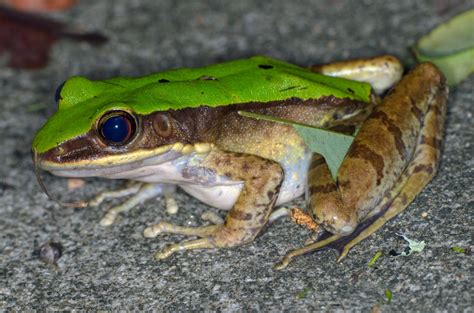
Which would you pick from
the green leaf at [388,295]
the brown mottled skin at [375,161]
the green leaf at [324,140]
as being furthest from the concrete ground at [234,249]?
the green leaf at [324,140]

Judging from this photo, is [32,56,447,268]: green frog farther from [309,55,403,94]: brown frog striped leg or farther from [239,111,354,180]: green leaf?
[309,55,403,94]: brown frog striped leg

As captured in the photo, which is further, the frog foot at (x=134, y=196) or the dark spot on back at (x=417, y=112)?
the frog foot at (x=134, y=196)

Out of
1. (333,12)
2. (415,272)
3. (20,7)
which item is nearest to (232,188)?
(415,272)

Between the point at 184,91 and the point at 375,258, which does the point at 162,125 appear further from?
the point at 375,258

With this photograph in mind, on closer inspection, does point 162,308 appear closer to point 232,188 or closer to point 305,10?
point 232,188

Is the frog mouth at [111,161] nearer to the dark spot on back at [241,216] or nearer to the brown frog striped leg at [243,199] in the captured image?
the brown frog striped leg at [243,199]

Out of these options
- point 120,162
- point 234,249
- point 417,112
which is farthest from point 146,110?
point 417,112
